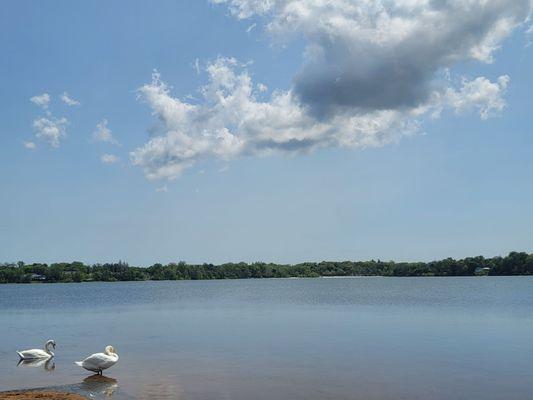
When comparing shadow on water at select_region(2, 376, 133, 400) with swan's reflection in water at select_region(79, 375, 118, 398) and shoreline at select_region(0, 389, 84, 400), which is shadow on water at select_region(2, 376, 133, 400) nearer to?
swan's reflection in water at select_region(79, 375, 118, 398)

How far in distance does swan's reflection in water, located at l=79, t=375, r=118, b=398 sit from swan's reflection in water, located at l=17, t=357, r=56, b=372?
3.59m

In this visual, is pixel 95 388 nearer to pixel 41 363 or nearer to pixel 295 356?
pixel 41 363

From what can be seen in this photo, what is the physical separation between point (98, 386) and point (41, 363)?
21.9ft

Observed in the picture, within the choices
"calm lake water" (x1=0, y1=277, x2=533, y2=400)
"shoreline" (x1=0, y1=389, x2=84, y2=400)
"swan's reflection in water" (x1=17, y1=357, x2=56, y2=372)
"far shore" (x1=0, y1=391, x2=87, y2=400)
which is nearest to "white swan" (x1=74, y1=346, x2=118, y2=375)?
"calm lake water" (x1=0, y1=277, x2=533, y2=400)

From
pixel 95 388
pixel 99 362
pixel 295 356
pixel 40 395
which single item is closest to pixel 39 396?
pixel 40 395

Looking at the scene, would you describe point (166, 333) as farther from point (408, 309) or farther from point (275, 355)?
point (408, 309)

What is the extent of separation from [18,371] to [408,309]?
1468 inches

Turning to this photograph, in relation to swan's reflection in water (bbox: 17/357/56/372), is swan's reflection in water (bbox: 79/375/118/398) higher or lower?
lower

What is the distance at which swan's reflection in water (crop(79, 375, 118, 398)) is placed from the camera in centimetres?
1752

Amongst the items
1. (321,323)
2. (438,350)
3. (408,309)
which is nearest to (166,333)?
(321,323)

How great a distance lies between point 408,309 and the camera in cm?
5150

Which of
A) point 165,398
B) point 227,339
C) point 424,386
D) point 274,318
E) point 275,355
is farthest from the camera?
point 274,318

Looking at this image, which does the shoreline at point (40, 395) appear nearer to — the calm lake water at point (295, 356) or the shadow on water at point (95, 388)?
the shadow on water at point (95, 388)

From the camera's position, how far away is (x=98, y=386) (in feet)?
61.4
